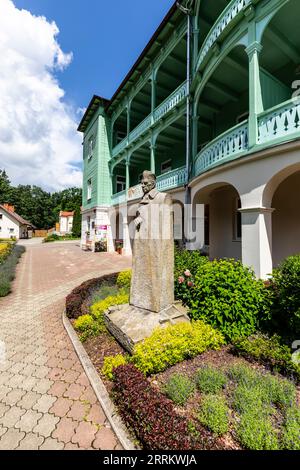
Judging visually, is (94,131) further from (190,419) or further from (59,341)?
(190,419)

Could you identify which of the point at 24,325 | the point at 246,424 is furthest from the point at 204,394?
the point at 24,325

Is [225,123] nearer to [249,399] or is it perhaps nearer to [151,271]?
[151,271]

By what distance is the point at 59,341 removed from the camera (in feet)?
15.0

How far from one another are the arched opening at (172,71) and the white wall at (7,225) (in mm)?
40931

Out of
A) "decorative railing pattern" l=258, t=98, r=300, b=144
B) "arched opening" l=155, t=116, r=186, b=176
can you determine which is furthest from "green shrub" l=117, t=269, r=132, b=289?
"arched opening" l=155, t=116, r=186, b=176

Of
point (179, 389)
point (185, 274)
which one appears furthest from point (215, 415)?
point (185, 274)

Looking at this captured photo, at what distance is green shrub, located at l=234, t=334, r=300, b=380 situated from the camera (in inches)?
121

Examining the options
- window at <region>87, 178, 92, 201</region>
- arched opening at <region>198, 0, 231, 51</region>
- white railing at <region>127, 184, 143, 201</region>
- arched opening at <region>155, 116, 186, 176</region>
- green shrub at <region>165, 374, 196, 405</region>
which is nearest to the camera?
green shrub at <region>165, 374, 196, 405</region>

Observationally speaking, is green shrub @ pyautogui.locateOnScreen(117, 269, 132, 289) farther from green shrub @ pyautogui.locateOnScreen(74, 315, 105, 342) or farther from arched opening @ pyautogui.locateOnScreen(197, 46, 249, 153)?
arched opening @ pyautogui.locateOnScreen(197, 46, 249, 153)

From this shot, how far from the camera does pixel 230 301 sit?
3.96 m

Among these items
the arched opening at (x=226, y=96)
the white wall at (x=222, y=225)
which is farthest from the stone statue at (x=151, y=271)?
the white wall at (x=222, y=225)

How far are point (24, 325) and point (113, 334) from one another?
253 centimetres

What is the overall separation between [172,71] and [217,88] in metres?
5.42

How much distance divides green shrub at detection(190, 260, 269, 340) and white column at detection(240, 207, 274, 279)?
129cm
